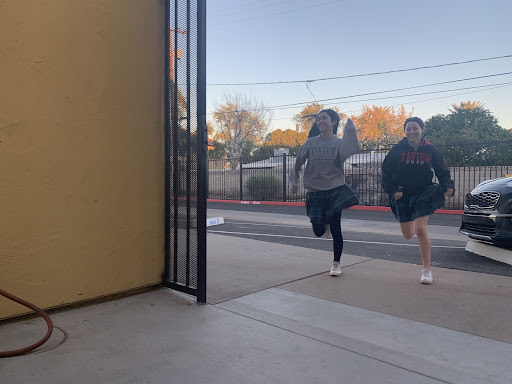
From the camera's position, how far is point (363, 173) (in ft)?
56.2

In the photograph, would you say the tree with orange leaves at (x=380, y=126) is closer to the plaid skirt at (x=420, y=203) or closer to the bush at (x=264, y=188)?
the bush at (x=264, y=188)

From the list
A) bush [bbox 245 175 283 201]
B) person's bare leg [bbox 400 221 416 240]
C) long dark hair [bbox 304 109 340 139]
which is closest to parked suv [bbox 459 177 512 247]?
person's bare leg [bbox 400 221 416 240]

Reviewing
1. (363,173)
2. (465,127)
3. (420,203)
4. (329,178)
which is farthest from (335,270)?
(465,127)

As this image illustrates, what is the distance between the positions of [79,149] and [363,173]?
15246 millimetres

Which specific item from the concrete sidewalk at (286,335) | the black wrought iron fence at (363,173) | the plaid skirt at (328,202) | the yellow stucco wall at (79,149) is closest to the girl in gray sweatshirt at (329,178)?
the plaid skirt at (328,202)

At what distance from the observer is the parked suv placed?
4996 millimetres

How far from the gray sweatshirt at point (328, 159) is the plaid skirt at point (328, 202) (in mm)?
62

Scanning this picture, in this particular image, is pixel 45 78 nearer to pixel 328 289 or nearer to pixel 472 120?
pixel 328 289

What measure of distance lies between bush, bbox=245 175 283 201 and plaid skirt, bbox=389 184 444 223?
1596 centimetres

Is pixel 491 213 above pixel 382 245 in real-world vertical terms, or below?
above

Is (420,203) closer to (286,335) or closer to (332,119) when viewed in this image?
(332,119)

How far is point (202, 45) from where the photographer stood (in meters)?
3.24

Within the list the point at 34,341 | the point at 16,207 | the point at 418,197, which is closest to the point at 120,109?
the point at 16,207

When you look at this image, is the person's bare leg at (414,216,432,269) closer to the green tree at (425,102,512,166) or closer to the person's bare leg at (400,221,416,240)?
the person's bare leg at (400,221,416,240)
